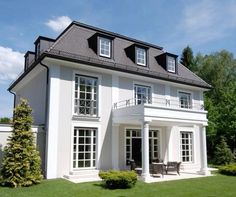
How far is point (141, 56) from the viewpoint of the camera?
18.8m

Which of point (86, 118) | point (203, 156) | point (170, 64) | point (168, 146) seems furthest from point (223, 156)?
point (86, 118)

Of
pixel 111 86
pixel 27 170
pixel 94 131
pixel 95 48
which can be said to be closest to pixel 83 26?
pixel 95 48

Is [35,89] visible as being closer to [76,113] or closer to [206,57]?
Answer: [76,113]

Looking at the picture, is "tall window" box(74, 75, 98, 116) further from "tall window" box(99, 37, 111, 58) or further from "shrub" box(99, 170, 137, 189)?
"shrub" box(99, 170, 137, 189)

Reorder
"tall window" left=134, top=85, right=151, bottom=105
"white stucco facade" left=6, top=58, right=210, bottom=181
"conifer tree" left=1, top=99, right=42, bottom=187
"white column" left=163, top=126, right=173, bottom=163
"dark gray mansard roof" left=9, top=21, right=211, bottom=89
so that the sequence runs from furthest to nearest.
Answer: "white column" left=163, top=126, right=173, bottom=163, "tall window" left=134, top=85, right=151, bottom=105, "dark gray mansard roof" left=9, top=21, right=211, bottom=89, "white stucco facade" left=6, top=58, right=210, bottom=181, "conifer tree" left=1, top=99, right=42, bottom=187

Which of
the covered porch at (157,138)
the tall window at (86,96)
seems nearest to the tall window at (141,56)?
the tall window at (86,96)

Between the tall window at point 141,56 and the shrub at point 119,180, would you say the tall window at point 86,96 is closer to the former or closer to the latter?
the tall window at point 141,56

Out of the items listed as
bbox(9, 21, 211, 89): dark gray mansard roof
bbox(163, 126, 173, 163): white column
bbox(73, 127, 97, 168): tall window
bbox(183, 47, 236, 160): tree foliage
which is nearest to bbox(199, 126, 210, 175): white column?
bbox(163, 126, 173, 163): white column

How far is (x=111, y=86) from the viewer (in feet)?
54.1

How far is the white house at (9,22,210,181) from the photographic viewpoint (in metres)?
14.1

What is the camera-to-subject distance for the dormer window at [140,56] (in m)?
18.5

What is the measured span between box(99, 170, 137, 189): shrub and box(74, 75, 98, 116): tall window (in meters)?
4.68

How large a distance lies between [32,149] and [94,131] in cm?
418

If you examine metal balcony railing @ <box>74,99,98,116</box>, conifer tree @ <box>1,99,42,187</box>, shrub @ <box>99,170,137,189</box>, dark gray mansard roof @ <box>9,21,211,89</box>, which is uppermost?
dark gray mansard roof @ <box>9,21,211,89</box>
